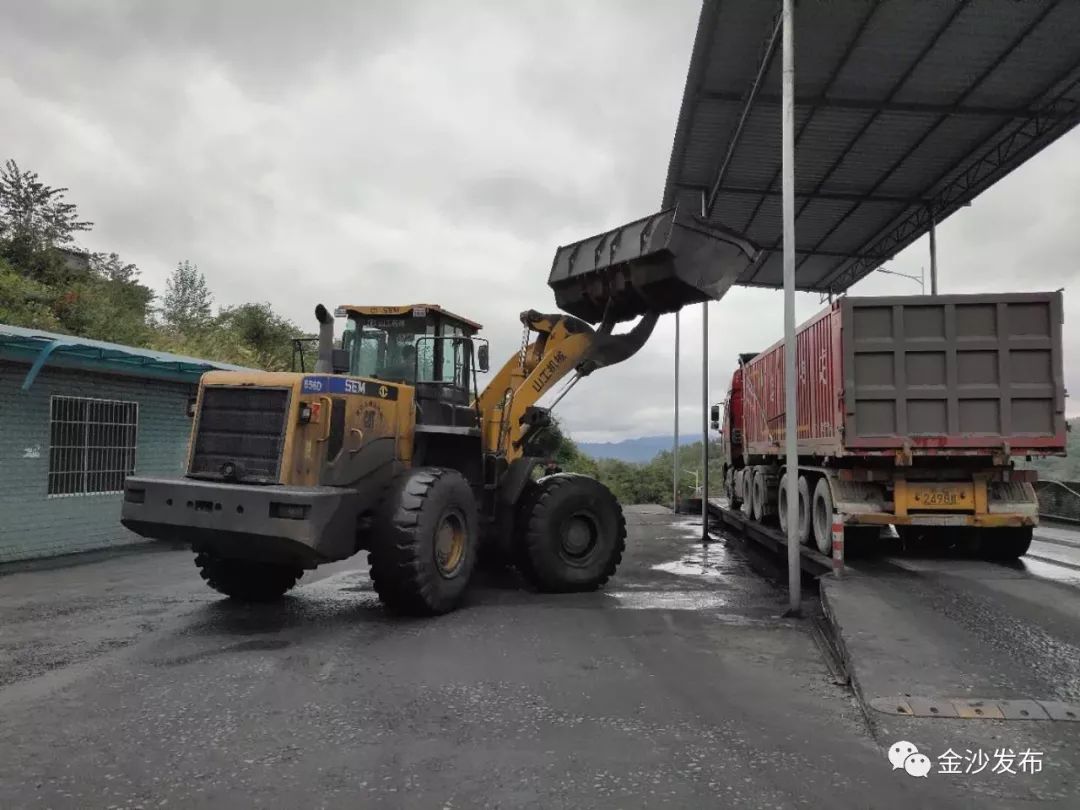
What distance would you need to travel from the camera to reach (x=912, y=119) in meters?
11.7

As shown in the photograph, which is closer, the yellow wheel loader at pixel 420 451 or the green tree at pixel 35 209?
the yellow wheel loader at pixel 420 451

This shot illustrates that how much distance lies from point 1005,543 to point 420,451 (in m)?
7.04

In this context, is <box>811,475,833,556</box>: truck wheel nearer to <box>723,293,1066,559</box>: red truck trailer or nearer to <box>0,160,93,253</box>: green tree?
<box>723,293,1066,559</box>: red truck trailer

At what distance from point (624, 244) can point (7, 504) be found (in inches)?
350

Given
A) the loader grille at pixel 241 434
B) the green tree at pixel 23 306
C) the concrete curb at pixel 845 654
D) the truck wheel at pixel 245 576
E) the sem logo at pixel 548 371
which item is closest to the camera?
the concrete curb at pixel 845 654

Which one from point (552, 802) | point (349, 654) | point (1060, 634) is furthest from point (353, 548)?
point (1060, 634)

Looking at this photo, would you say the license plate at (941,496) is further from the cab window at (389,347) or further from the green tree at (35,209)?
the green tree at (35,209)

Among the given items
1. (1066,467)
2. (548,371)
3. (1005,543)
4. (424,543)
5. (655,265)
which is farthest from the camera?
(1066,467)

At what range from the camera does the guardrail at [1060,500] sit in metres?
16.7

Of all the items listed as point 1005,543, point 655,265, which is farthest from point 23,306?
point 1005,543

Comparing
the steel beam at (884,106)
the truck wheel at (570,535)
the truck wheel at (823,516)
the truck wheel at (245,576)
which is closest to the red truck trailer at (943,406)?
the truck wheel at (823,516)

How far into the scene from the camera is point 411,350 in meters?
8.02

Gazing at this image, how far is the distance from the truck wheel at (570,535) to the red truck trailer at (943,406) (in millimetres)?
2127

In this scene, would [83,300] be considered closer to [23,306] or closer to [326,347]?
[23,306]
